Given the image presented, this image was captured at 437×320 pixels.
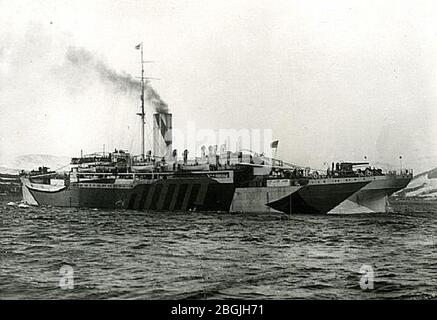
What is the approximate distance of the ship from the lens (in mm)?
34469

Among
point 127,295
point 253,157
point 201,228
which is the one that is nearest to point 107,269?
point 127,295

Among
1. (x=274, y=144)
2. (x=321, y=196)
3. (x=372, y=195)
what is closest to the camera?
(x=274, y=144)

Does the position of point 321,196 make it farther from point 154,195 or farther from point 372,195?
point 154,195

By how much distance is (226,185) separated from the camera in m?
36.4

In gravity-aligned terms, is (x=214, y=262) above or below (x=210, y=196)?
below

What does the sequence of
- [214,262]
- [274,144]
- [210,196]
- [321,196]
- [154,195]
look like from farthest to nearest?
[154,195] → [210,196] → [321,196] → [274,144] → [214,262]

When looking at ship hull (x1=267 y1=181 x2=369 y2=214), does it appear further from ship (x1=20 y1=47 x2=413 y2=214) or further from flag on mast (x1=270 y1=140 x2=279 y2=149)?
flag on mast (x1=270 y1=140 x2=279 y2=149)

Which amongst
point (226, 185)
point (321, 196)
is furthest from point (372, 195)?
point (226, 185)

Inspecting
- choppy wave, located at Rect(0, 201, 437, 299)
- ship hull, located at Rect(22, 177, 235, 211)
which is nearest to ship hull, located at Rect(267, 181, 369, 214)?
ship hull, located at Rect(22, 177, 235, 211)

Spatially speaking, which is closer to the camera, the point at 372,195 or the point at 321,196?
the point at 321,196

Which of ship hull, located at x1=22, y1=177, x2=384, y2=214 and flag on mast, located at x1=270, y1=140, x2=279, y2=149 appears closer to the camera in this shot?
flag on mast, located at x1=270, y1=140, x2=279, y2=149

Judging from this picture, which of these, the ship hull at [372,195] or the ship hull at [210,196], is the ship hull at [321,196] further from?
the ship hull at [372,195]
